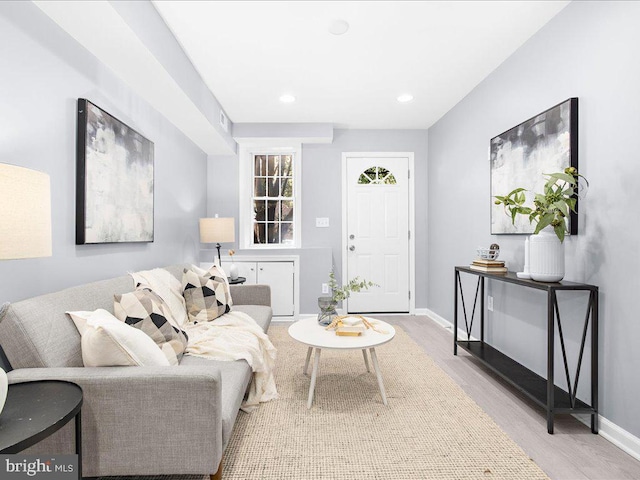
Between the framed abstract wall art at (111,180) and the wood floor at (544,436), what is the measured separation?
2.60m

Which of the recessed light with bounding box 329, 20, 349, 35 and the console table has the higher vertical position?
the recessed light with bounding box 329, 20, 349, 35

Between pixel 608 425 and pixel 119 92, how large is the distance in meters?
3.50

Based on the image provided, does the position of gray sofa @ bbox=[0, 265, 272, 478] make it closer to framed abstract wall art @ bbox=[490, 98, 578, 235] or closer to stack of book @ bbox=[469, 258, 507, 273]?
stack of book @ bbox=[469, 258, 507, 273]

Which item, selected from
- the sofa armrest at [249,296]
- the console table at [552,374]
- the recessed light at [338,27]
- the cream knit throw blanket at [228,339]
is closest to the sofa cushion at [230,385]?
the cream knit throw blanket at [228,339]

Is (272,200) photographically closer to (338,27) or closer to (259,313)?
(259,313)

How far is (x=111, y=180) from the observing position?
216 centimetres

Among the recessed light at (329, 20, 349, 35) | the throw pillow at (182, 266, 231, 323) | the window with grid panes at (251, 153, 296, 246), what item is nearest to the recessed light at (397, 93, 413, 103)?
the recessed light at (329, 20, 349, 35)

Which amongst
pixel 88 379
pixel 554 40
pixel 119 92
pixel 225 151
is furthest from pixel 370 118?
pixel 88 379

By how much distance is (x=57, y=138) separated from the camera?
1726 mm

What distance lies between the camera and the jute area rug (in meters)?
1.55

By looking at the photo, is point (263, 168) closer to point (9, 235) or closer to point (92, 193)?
point (92, 193)

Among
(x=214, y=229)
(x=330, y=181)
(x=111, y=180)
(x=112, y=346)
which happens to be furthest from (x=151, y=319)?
(x=330, y=181)

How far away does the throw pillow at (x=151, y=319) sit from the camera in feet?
5.62

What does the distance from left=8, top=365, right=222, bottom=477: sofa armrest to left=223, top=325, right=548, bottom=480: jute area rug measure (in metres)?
0.37
